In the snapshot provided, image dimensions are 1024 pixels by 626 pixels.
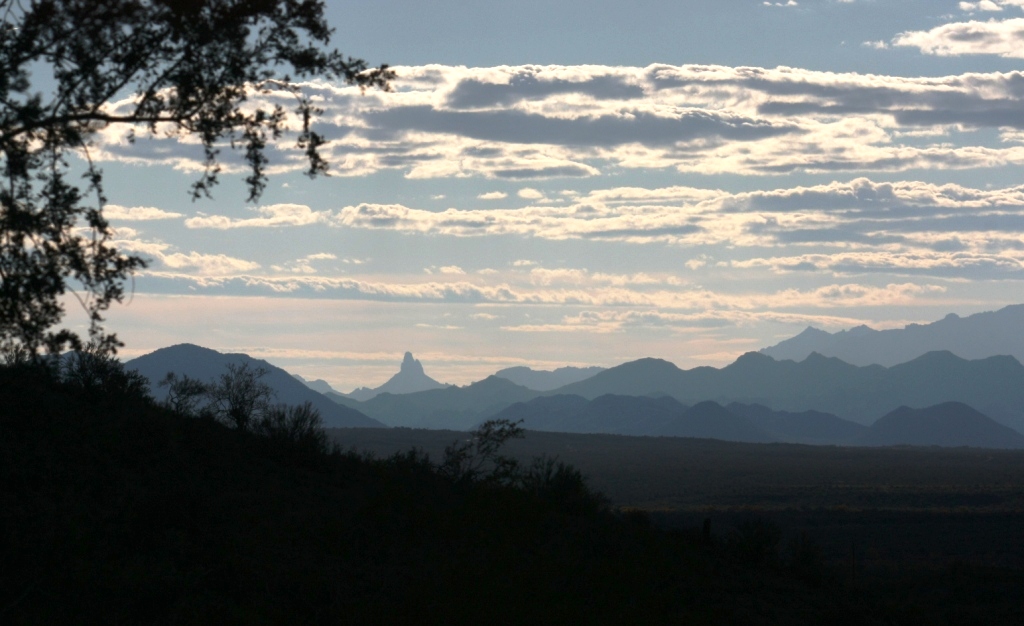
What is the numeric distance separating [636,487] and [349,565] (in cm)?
8926

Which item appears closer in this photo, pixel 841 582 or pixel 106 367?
pixel 106 367

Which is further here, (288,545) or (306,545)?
(306,545)

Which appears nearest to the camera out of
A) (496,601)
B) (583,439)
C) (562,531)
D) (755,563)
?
(496,601)

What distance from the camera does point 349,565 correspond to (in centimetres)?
1808

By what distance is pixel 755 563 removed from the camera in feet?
88.1

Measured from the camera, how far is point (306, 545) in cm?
1830

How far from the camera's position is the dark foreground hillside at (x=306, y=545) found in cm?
1504

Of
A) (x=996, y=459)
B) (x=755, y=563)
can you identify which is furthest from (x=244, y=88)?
(x=996, y=459)

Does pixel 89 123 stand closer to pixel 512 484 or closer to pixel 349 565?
pixel 349 565

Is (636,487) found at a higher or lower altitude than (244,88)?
lower

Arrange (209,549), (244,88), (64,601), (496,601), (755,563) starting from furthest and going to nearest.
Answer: (755,563), (496,601), (209,549), (244,88), (64,601)

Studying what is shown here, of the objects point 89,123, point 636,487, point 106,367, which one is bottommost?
point 636,487

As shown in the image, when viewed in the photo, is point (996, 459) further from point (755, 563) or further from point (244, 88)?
point (244, 88)

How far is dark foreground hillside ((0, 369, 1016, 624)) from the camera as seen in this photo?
49.3ft
